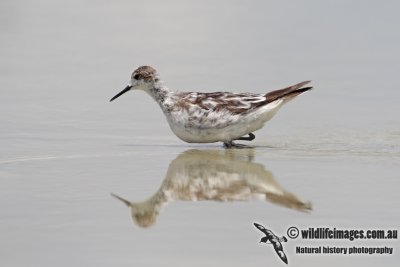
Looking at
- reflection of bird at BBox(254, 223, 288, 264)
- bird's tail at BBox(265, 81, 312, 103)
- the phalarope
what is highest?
bird's tail at BBox(265, 81, 312, 103)

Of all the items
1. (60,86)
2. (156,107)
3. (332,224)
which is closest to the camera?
(332,224)

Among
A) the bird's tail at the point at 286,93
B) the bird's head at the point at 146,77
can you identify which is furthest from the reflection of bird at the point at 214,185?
the bird's head at the point at 146,77

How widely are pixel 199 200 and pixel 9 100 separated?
771 centimetres

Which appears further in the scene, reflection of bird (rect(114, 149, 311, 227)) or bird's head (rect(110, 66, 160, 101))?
bird's head (rect(110, 66, 160, 101))

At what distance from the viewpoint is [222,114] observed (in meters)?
14.9

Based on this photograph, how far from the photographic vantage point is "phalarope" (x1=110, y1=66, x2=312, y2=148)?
584 inches

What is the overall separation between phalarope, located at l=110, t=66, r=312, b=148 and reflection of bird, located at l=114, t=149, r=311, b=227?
1.00 metres

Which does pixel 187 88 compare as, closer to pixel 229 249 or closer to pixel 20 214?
pixel 20 214

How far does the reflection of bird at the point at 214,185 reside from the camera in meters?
10.6

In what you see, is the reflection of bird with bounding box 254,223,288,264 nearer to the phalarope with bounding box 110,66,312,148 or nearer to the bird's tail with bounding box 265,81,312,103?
the phalarope with bounding box 110,66,312,148

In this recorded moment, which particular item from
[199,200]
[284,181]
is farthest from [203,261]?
[284,181]

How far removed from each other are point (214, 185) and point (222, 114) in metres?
3.42

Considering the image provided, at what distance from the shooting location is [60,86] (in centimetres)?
1867

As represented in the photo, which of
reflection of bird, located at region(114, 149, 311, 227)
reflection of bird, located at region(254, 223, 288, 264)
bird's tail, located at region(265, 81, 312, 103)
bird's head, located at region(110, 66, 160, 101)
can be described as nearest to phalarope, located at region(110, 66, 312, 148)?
bird's tail, located at region(265, 81, 312, 103)
